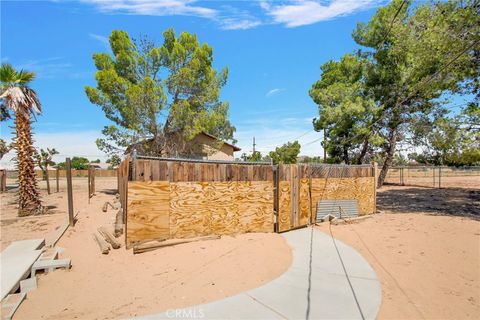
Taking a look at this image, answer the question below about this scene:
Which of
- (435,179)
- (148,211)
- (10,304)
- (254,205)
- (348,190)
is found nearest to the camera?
(10,304)

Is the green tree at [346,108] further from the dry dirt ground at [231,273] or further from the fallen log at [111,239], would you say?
the fallen log at [111,239]

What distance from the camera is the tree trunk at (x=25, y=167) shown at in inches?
469

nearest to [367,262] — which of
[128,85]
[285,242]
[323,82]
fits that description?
[285,242]

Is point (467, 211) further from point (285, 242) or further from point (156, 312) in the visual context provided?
point (156, 312)

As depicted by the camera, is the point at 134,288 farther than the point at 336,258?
No

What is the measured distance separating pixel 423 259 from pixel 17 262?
7.72 metres

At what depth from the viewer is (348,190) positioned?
1081 centimetres

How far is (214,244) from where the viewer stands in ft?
21.8

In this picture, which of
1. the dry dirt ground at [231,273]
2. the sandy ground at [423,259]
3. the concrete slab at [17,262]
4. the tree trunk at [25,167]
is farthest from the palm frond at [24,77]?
the sandy ground at [423,259]

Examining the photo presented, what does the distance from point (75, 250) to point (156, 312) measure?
13.6 feet

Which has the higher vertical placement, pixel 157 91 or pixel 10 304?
pixel 157 91

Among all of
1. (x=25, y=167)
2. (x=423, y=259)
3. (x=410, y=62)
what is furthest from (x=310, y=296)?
(x=410, y=62)

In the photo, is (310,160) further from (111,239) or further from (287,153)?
(111,239)

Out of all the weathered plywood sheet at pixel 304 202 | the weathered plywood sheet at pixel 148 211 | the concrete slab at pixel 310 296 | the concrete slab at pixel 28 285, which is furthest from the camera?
the weathered plywood sheet at pixel 304 202
